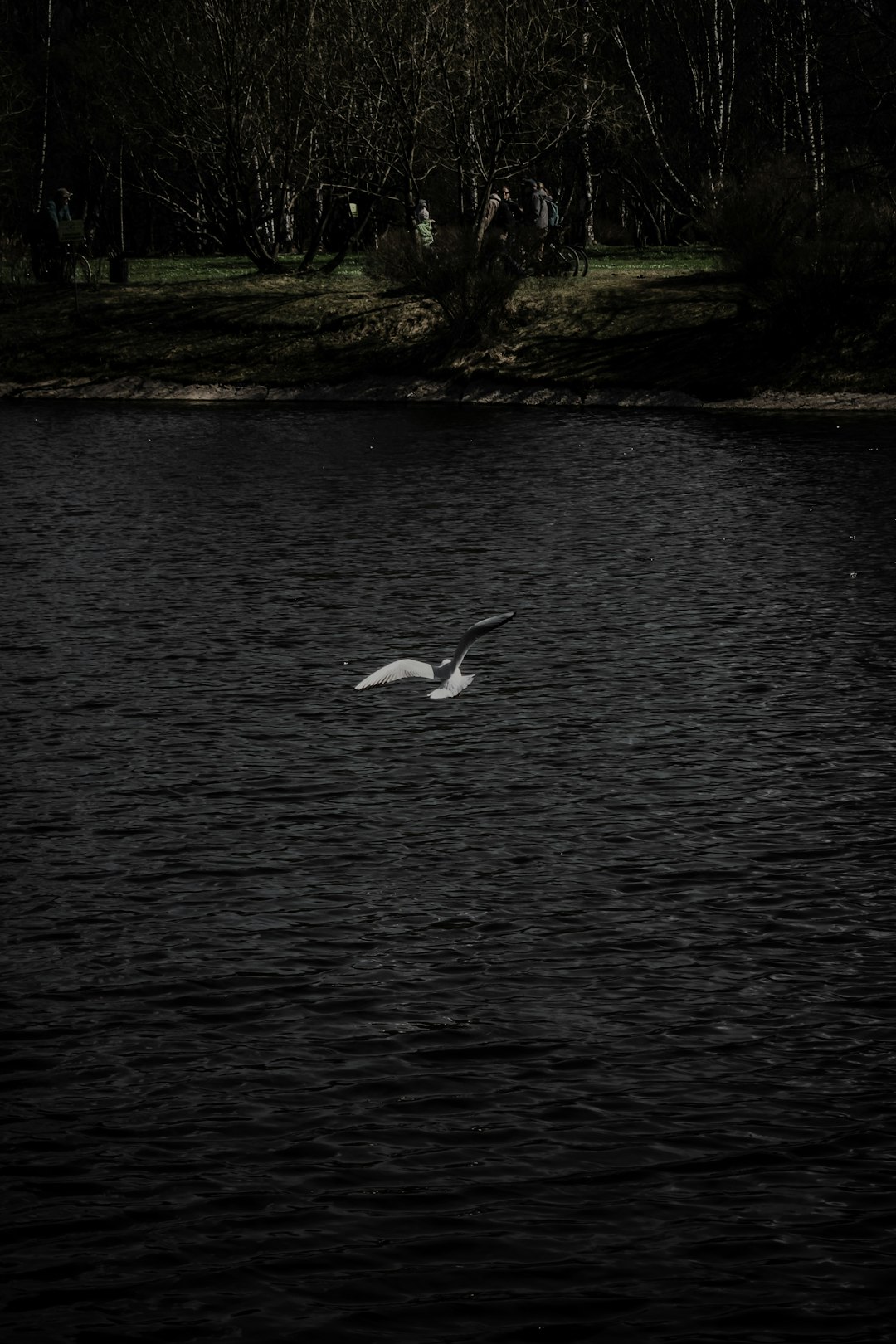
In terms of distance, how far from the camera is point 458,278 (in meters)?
46.4

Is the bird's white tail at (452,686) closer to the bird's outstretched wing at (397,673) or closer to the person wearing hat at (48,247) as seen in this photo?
the bird's outstretched wing at (397,673)

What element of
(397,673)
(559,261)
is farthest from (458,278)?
(397,673)

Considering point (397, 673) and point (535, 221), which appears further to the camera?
point (535, 221)

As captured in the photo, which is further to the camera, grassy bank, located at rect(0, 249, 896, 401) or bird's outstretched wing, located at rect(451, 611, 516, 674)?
grassy bank, located at rect(0, 249, 896, 401)

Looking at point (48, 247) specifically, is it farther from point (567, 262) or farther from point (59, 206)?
point (567, 262)

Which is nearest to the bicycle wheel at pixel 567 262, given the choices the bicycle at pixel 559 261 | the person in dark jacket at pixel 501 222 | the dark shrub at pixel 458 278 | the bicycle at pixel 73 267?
the bicycle at pixel 559 261

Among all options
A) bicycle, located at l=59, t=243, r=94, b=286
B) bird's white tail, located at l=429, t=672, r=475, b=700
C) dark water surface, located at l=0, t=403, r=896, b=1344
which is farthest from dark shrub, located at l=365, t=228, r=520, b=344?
bird's white tail, located at l=429, t=672, r=475, b=700

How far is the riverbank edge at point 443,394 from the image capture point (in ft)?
136

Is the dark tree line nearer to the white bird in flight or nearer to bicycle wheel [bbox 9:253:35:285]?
bicycle wheel [bbox 9:253:35:285]

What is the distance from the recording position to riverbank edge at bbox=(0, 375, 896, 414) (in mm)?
41438

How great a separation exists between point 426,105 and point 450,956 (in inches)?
1704

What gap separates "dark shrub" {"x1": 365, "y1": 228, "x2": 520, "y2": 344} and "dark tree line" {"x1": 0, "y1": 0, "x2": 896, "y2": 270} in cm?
452

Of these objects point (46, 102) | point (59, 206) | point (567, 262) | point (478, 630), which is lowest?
point (478, 630)

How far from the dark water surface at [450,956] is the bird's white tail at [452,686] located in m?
0.39
